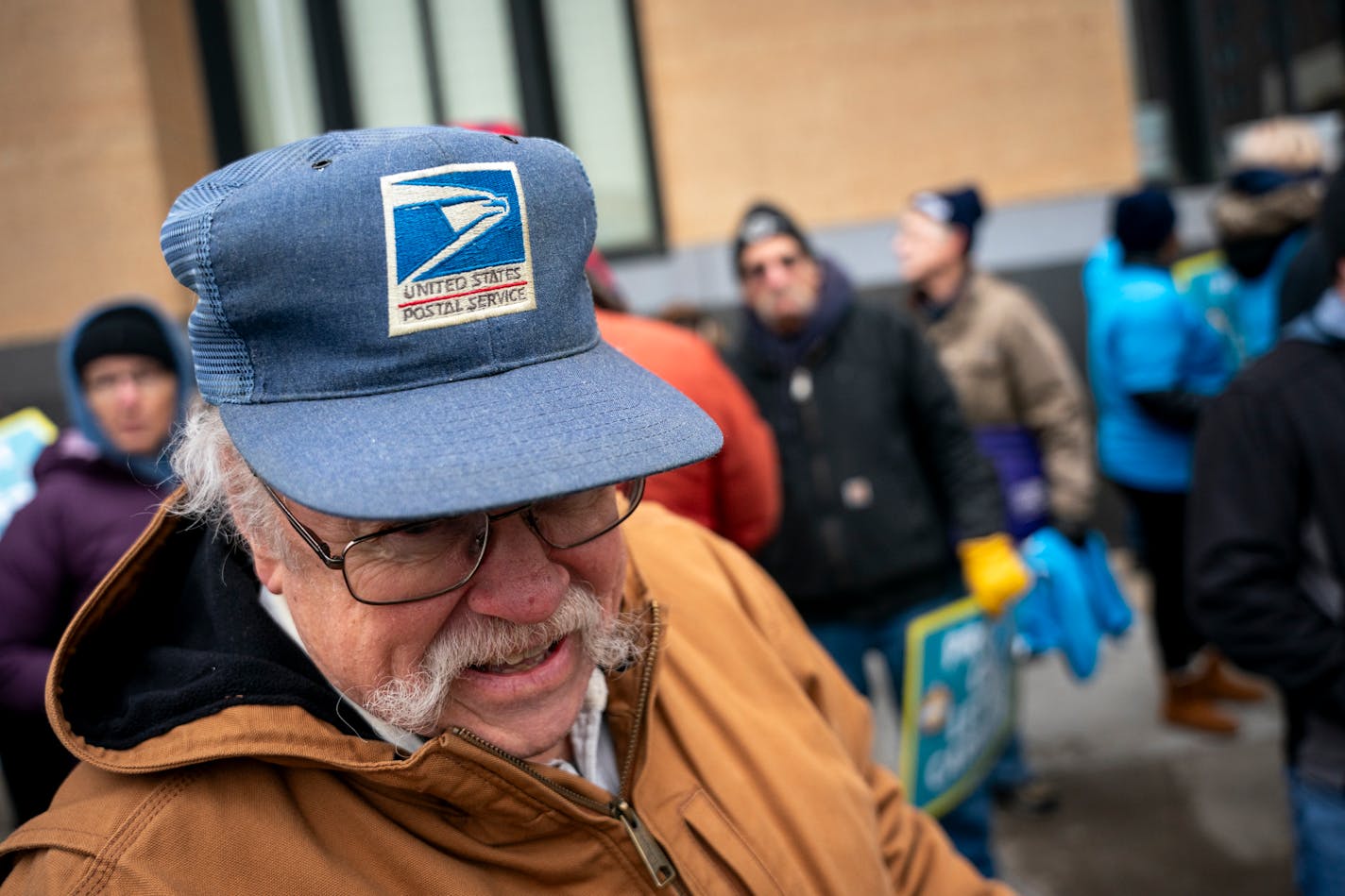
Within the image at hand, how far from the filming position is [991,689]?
362 cm

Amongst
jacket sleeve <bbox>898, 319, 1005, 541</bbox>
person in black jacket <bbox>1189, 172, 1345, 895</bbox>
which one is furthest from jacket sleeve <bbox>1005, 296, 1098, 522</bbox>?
person in black jacket <bbox>1189, 172, 1345, 895</bbox>

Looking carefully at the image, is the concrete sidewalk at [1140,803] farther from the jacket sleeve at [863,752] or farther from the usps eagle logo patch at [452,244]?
the usps eagle logo patch at [452,244]

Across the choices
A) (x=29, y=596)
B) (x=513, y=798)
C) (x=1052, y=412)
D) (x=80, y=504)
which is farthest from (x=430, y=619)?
(x=1052, y=412)

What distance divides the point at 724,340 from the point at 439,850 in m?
5.11

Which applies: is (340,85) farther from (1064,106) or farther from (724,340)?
(1064,106)

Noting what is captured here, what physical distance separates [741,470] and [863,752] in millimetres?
1348

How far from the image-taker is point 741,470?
3.10 meters

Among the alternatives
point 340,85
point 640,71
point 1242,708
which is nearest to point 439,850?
point 1242,708

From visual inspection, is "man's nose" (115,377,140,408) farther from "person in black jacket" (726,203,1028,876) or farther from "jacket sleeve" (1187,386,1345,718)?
"jacket sleeve" (1187,386,1345,718)

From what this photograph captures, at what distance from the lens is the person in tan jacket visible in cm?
441

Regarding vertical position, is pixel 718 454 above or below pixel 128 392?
below

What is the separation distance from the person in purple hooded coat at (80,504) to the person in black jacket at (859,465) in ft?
5.60

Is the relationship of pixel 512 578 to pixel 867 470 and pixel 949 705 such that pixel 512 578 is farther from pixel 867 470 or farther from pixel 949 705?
pixel 867 470

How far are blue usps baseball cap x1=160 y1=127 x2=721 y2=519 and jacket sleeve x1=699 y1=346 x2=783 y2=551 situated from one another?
5.79 ft
